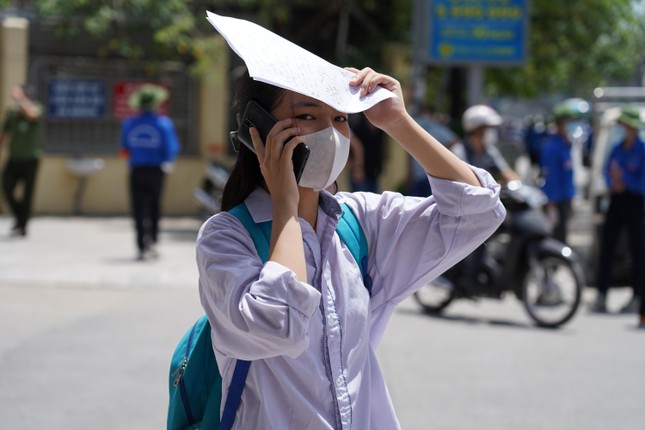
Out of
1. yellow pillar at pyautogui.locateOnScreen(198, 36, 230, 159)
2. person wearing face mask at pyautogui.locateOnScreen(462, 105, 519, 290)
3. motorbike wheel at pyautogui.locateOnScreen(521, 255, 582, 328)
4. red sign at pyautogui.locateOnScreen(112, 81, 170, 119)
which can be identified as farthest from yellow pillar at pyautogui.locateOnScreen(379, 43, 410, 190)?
motorbike wheel at pyautogui.locateOnScreen(521, 255, 582, 328)

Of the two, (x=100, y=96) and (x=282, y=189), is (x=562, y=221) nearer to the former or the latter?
(x=100, y=96)

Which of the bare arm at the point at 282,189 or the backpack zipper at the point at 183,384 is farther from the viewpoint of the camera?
the backpack zipper at the point at 183,384

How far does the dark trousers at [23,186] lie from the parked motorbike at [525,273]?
21.1 feet

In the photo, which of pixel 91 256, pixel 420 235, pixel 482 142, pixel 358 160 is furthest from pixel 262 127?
pixel 358 160

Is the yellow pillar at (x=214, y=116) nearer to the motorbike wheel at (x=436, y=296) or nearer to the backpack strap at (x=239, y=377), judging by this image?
the motorbike wheel at (x=436, y=296)

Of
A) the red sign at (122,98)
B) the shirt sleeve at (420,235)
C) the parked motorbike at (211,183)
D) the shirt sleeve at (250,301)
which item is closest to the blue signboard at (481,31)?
the parked motorbike at (211,183)

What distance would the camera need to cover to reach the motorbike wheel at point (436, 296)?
9734 millimetres

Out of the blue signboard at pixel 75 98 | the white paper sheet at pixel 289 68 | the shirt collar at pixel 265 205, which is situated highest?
the blue signboard at pixel 75 98

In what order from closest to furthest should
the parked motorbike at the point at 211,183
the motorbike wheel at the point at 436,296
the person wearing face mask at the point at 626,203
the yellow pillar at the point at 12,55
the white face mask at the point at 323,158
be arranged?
1. the white face mask at the point at 323,158
2. the motorbike wheel at the point at 436,296
3. the person wearing face mask at the point at 626,203
4. the parked motorbike at the point at 211,183
5. the yellow pillar at the point at 12,55

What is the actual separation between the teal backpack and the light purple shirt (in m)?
0.02

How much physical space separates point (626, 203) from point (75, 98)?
10.3 metres

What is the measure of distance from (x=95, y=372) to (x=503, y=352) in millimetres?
2920

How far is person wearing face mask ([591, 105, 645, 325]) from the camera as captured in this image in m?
10.2

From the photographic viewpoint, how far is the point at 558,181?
40.1ft
